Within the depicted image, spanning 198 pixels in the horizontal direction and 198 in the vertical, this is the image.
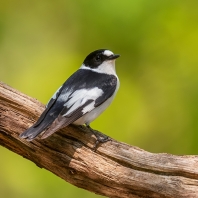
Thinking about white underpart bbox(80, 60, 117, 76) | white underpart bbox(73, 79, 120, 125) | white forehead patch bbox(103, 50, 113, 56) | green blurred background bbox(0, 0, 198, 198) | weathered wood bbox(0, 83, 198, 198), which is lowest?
weathered wood bbox(0, 83, 198, 198)

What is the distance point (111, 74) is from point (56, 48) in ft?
5.42

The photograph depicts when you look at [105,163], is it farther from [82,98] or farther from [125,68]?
[125,68]

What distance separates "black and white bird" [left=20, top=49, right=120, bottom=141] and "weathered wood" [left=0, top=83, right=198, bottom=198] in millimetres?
135

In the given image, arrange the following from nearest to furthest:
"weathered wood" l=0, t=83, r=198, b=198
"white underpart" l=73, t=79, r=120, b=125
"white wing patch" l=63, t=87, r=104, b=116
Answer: "weathered wood" l=0, t=83, r=198, b=198 < "white wing patch" l=63, t=87, r=104, b=116 < "white underpart" l=73, t=79, r=120, b=125

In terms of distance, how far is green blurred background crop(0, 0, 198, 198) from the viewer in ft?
16.8

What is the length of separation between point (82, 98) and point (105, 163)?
1.52ft

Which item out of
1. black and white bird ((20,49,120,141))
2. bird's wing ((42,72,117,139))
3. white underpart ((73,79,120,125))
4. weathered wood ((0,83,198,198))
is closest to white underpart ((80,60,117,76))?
black and white bird ((20,49,120,141))

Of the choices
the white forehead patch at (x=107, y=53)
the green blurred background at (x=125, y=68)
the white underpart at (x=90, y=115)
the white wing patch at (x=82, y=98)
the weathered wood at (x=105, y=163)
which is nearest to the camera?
the weathered wood at (x=105, y=163)

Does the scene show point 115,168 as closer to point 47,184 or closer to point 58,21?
point 47,184

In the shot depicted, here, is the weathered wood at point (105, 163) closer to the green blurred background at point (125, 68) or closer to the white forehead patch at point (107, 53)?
the white forehead patch at point (107, 53)

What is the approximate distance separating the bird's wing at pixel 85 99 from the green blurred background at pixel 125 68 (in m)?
0.95

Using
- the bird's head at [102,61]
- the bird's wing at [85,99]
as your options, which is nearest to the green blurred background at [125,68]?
the bird's head at [102,61]

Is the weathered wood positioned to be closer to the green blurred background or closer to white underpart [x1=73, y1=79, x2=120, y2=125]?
white underpart [x1=73, y1=79, x2=120, y2=125]

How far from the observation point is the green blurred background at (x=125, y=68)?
511 cm
